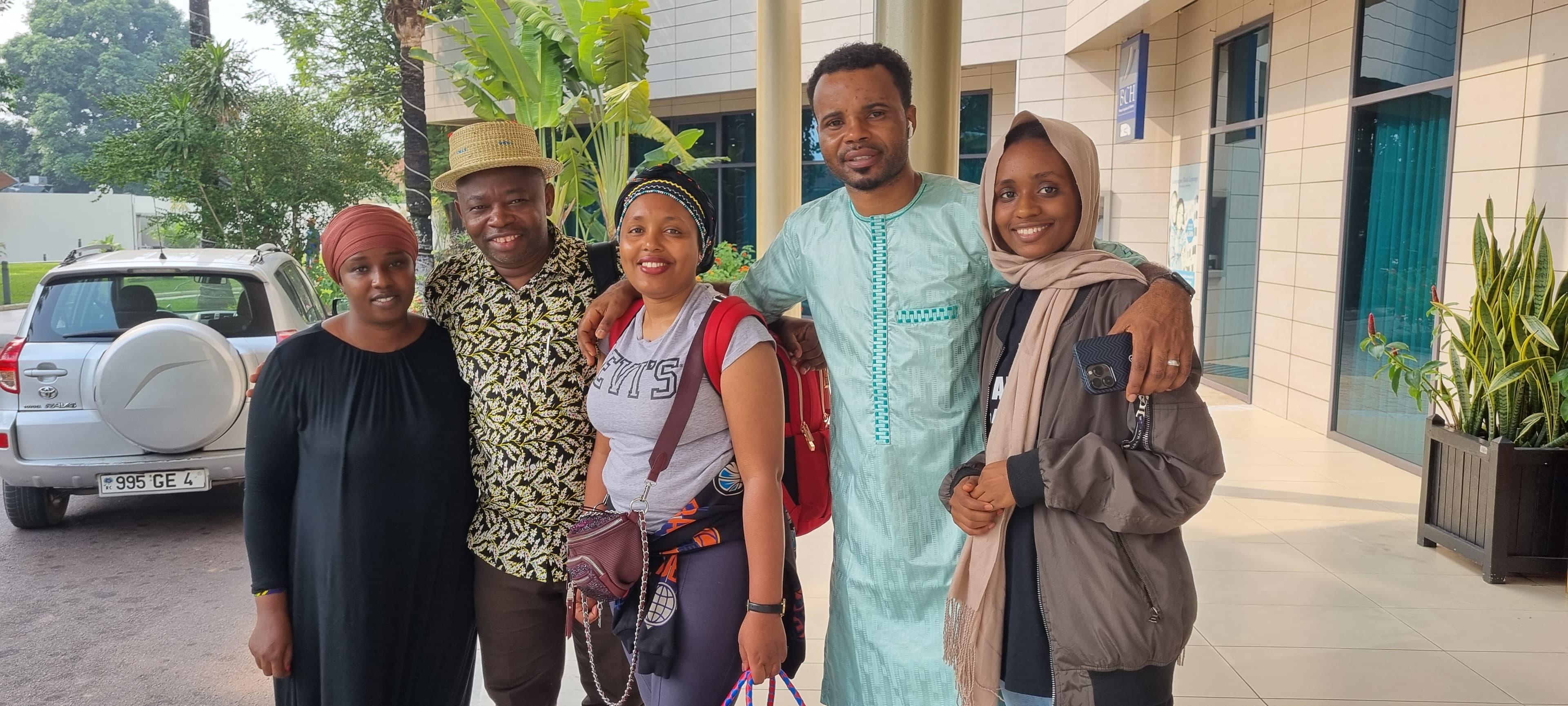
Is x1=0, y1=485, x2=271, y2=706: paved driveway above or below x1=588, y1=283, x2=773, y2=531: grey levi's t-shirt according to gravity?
below

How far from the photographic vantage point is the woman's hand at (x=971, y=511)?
5.87 feet

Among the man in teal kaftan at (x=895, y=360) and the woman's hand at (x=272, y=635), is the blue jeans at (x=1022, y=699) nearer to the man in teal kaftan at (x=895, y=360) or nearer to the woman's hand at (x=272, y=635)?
the man in teal kaftan at (x=895, y=360)

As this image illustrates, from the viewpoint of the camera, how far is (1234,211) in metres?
9.52

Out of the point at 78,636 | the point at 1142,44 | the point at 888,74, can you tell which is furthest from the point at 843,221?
the point at 1142,44

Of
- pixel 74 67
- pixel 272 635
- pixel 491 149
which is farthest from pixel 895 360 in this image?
pixel 74 67

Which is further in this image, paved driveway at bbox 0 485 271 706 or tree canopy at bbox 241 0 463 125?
tree canopy at bbox 241 0 463 125

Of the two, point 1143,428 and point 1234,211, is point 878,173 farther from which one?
point 1234,211

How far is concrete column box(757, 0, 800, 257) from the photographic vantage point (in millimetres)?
6875

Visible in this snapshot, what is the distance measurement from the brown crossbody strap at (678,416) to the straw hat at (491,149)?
711 millimetres

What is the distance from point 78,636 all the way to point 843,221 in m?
3.85

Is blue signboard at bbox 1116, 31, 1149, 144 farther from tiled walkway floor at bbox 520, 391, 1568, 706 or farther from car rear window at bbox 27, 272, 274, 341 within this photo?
car rear window at bbox 27, 272, 274, 341

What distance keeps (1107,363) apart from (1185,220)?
32.4ft

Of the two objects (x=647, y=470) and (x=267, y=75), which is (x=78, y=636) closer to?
(x=647, y=470)

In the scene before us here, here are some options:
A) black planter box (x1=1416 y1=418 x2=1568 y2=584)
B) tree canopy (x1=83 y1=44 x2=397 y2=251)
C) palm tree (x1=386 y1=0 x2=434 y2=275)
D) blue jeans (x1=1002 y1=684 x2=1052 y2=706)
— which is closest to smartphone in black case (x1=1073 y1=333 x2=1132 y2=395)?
blue jeans (x1=1002 y1=684 x2=1052 y2=706)
